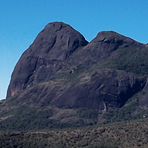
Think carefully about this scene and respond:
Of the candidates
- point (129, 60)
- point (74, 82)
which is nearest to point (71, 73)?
point (74, 82)

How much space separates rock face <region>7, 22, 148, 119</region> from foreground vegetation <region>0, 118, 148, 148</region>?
43.8 metres

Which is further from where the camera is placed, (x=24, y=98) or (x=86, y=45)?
(x=86, y=45)

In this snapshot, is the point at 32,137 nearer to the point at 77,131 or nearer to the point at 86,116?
the point at 77,131

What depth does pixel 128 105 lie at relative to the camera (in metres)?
150

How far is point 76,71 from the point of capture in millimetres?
168750

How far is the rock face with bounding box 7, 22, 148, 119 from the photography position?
497ft

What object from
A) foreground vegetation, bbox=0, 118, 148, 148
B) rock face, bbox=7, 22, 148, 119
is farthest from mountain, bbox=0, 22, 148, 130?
foreground vegetation, bbox=0, 118, 148, 148

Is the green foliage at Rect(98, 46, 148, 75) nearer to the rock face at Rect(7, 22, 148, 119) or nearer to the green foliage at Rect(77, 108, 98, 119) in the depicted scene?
the rock face at Rect(7, 22, 148, 119)

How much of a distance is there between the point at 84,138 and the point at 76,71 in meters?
71.8

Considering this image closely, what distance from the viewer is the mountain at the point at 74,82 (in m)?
146

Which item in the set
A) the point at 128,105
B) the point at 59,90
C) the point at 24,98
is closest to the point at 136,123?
the point at 128,105

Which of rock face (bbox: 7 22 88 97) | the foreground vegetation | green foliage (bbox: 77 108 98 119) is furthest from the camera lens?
rock face (bbox: 7 22 88 97)

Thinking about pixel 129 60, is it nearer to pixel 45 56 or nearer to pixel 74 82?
pixel 74 82

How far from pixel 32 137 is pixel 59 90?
6416cm
